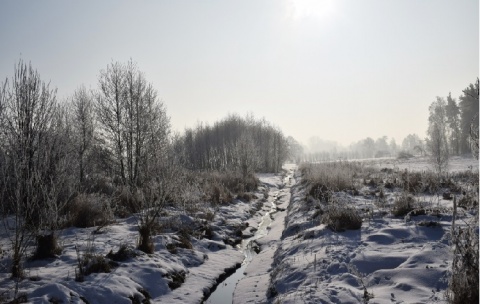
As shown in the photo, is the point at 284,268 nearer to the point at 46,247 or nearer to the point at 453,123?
the point at 46,247

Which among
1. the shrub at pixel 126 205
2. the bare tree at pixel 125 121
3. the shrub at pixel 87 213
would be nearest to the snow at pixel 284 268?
the shrub at pixel 87 213

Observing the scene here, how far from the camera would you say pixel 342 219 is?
26.4 ft

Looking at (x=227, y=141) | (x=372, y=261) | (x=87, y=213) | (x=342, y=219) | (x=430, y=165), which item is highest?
(x=227, y=141)

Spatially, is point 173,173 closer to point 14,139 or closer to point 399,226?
point 14,139

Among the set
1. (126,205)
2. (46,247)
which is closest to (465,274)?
(46,247)

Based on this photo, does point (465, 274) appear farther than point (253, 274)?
No

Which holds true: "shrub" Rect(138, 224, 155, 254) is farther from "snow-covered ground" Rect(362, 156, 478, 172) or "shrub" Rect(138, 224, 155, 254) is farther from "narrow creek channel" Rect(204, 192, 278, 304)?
"snow-covered ground" Rect(362, 156, 478, 172)

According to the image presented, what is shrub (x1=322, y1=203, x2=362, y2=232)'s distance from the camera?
7816 mm

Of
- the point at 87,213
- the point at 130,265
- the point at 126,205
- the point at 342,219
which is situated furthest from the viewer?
the point at 126,205

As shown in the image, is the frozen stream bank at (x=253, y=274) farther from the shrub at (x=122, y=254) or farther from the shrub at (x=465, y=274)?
the shrub at (x=465, y=274)

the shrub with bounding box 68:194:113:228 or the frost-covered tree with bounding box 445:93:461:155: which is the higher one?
the frost-covered tree with bounding box 445:93:461:155

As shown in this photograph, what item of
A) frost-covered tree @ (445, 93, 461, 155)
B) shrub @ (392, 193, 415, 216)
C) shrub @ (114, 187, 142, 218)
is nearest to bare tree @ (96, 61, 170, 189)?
shrub @ (114, 187, 142, 218)

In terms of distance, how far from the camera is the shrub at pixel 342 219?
7.82 meters

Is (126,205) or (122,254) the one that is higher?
(126,205)
